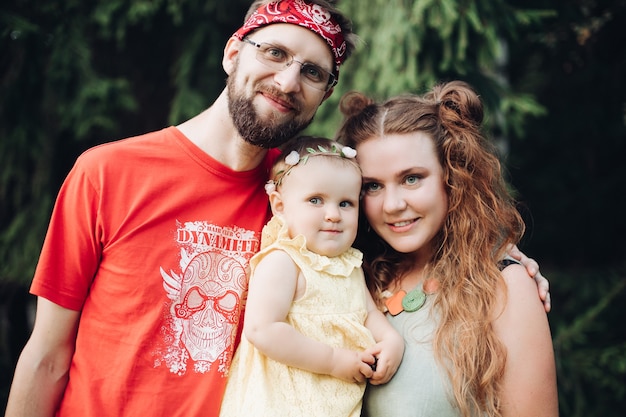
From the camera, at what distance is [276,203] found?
2309mm

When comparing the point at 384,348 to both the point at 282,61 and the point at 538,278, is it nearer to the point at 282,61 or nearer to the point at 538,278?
the point at 538,278

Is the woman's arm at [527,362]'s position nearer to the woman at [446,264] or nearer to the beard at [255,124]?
the woman at [446,264]

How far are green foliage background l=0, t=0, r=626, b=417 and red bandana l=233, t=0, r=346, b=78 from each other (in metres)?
1.02

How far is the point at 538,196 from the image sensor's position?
199 inches

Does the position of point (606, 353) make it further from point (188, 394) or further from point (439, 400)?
point (188, 394)

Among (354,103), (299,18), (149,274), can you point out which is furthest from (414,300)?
(299,18)

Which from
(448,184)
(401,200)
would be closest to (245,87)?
(401,200)

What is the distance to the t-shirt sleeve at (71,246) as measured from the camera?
84.0 inches

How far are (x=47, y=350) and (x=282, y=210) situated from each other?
1040 mm

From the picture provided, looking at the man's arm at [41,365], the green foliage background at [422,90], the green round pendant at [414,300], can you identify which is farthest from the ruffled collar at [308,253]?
Result: the green foliage background at [422,90]

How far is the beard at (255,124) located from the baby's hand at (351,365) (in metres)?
0.88

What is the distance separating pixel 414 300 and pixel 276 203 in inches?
27.5

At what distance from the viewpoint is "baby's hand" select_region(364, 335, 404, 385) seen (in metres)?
2.13

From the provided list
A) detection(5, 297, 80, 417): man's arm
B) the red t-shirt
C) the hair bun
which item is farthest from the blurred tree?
detection(5, 297, 80, 417): man's arm
